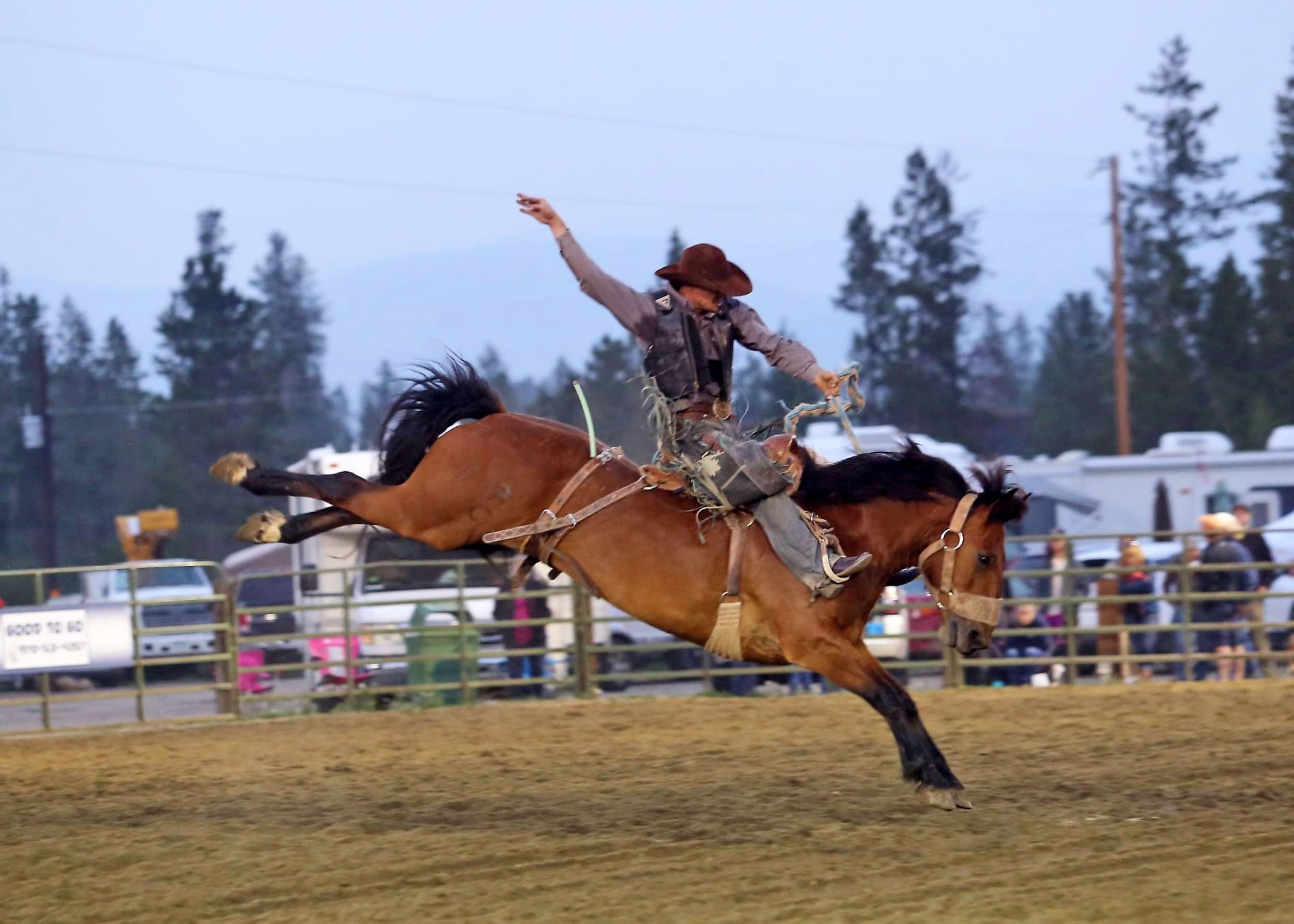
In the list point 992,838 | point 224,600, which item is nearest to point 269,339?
point 224,600

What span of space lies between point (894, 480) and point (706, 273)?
1188mm

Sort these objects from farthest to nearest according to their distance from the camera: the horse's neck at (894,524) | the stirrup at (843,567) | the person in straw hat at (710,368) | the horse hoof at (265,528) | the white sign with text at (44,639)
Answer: the white sign with text at (44,639) → the horse hoof at (265,528) → the horse's neck at (894,524) → the person in straw hat at (710,368) → the stirrup at (843,567)

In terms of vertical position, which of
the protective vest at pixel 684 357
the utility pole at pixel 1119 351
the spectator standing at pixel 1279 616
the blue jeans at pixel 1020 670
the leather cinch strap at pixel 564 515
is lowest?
the blue jeans at pixel 1020 670

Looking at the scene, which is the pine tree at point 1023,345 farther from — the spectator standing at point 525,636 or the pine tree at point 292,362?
the spectator standing at point 525,636

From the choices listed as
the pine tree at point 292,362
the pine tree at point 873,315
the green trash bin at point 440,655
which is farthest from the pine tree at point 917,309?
the green trash bin at point 440,655

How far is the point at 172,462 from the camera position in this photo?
38.8 m

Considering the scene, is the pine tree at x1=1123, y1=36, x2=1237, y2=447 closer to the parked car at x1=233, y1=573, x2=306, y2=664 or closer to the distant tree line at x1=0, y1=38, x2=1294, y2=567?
the distant tree line at x1=0, y1=38, x2=1294, y2=567

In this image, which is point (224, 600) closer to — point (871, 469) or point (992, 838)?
point (871, 469)

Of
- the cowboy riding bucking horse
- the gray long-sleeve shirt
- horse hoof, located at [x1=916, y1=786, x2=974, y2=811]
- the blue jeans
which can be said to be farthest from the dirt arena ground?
the blue jeans

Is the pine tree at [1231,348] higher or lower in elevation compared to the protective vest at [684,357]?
higher

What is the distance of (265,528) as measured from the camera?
6.38 meters

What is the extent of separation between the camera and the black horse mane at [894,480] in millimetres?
6160

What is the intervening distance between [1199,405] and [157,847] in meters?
35.9

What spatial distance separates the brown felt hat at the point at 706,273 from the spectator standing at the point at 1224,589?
7.11 m
